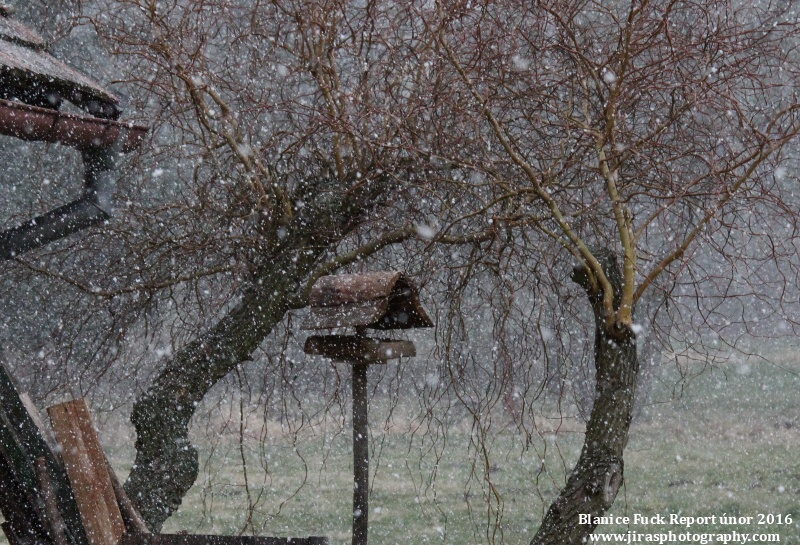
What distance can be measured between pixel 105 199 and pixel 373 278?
1.33 metres

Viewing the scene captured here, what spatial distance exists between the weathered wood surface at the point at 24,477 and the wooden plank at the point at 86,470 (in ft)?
0.15

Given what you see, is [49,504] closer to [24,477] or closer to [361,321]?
[24,477]

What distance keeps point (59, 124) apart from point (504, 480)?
748 centimetres

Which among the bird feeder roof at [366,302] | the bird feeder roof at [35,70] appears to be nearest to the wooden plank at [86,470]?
the bird feeder roof at [366,302]

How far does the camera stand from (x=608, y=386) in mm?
3803

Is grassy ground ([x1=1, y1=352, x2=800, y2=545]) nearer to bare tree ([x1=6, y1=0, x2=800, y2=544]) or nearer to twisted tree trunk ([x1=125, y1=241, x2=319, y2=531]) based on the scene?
twisted tree trunk ([x1=125, y1=241, x2=319, y2=531])

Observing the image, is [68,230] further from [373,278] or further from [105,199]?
[373,278]

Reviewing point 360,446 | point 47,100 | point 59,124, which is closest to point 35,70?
point 59,124

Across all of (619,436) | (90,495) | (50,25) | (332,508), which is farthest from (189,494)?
(619,436)

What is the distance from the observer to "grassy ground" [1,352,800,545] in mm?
7609

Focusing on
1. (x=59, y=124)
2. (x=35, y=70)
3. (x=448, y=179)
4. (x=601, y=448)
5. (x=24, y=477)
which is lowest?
(x=24, y=477)

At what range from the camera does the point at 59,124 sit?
128 inches

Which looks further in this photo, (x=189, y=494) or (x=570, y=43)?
(x=189, y=494)

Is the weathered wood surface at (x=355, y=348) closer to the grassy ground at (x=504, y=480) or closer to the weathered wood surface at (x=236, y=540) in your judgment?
the weathered wood surface at (x=236, y=540)
